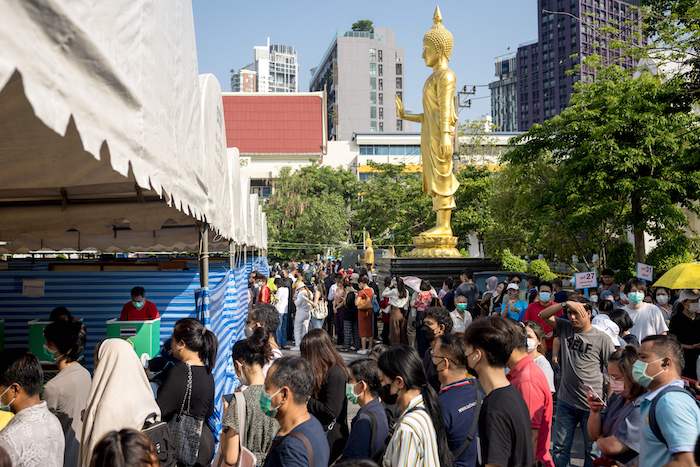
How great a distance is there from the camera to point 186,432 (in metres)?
4.38

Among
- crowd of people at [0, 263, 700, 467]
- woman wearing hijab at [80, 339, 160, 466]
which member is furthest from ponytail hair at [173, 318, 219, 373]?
woman wearing hijab at [80, 339, 160, 466]

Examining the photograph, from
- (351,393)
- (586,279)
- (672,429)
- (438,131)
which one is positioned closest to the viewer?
(672,429)

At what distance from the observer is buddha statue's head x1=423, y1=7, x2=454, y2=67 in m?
23.5

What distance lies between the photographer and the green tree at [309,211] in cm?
5292

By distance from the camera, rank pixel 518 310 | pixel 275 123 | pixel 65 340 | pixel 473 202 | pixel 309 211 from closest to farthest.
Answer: pixel 65 340
pixel 518 310
pixel 473 202
pixel 309 211
pixel 275 123

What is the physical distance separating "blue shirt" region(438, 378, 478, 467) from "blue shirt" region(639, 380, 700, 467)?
0.94m

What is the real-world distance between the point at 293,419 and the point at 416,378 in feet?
2.42

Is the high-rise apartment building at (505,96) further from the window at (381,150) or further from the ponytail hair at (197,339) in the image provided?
the ponytail hair at (197,339)

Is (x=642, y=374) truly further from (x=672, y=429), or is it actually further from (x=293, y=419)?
(x=293, y=419)

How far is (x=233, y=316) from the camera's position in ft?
33.1

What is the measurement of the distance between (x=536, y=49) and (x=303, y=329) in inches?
4872

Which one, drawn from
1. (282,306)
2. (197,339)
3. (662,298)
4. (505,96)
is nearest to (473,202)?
(282,306)

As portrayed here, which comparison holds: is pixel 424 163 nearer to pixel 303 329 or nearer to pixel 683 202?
pixel 683 202

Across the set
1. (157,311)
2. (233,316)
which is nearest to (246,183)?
(233,316)
